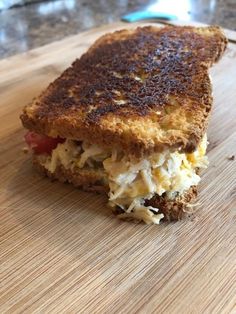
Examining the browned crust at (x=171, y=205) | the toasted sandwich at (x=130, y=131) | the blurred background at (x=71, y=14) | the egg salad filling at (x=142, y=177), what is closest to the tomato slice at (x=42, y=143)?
the toasted sandwich at (x=130, y=131)

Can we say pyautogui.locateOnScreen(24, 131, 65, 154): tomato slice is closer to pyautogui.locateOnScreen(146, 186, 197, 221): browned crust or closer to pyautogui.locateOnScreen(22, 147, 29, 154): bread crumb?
pyautogui.locateOnScreen(22, 147, 29, 154): bread crumb

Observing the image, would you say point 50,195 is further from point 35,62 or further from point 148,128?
point 35,62

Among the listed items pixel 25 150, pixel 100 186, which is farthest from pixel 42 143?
pixel 100 186

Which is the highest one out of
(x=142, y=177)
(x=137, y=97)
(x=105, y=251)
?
(x=137, y=97)

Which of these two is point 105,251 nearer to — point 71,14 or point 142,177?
point 142,177

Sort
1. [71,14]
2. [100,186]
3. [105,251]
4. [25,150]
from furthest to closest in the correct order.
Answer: [71,14], [25,150], [100,186], [105,251]

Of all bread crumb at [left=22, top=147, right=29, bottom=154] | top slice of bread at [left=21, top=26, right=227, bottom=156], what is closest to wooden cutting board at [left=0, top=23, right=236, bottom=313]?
bread crumb at [left=22, top=147, right=29, bottom=154]
